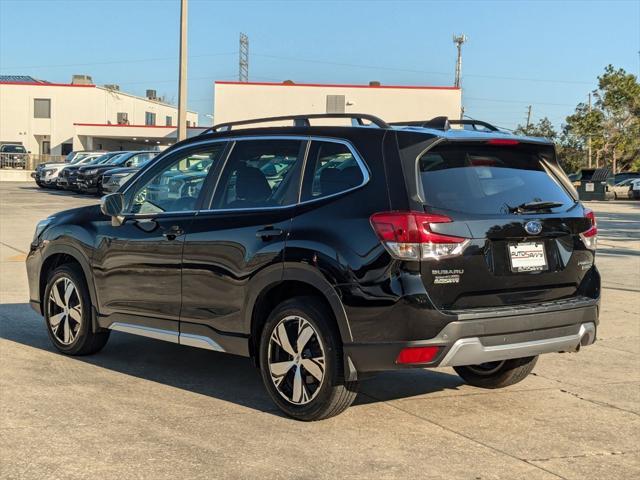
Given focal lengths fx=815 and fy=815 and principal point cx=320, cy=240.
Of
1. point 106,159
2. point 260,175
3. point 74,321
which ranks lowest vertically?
point 74,321

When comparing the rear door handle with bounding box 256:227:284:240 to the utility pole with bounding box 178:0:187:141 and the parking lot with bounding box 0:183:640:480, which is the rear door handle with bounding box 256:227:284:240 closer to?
the parking lot with bounding box 0:183:640:480

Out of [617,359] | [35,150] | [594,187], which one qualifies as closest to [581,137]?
[594,187]

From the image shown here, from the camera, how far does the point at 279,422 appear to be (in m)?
5.19

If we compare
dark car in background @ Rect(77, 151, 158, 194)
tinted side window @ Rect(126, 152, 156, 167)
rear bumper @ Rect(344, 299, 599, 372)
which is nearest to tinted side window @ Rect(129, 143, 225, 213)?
rear bumper @ Rect(344, 299, 599, 372)

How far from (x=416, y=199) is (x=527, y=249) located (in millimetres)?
820

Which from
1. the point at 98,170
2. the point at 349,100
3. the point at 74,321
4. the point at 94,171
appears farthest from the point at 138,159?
the point at 74,321

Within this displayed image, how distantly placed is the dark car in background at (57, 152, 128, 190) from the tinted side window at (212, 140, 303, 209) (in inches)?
1065

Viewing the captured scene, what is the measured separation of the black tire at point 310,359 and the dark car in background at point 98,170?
85.2 feet

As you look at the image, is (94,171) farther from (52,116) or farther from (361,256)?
(52,116)

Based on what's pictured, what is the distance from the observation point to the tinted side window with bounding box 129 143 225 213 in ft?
19.8

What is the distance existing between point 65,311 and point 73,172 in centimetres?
2660

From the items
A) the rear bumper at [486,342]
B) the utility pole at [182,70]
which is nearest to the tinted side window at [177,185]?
the rear bumper at [486,342]

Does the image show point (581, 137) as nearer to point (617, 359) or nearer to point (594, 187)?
point (594, 187)

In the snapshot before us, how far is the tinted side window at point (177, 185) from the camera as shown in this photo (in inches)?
238
